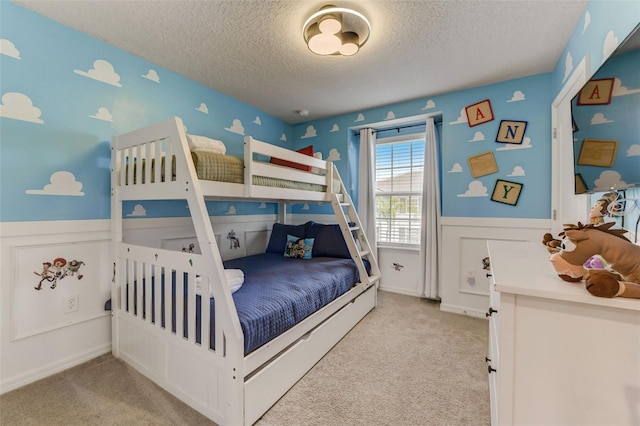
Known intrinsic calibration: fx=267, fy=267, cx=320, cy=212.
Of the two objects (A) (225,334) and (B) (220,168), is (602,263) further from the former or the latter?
(B) (220,168)

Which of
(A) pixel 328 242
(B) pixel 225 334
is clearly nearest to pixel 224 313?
(B) pixel 225 334

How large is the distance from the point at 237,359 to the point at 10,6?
8.03 ft

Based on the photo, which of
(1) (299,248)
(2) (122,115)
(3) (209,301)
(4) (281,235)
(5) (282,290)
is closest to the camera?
(3) (209,301)

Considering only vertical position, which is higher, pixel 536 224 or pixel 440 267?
pixel 536 224

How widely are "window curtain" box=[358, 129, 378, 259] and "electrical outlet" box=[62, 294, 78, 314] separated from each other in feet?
9.16

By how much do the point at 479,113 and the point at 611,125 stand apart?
68.1 inches

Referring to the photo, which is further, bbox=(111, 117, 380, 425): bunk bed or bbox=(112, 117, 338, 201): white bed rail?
bbox=(112, 117, 338, 201): white bed rail

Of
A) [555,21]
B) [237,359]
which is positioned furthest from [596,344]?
[555,21]

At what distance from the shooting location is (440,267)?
3033 mm

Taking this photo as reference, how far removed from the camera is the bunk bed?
4.37 feet

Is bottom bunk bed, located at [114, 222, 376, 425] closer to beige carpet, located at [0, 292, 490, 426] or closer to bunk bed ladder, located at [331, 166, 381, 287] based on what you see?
→ beige carpet, located at [0, 292, 490, 426]

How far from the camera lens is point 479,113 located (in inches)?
107

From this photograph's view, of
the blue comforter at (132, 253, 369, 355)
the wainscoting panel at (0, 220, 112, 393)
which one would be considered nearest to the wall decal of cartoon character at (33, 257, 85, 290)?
the wainscoting panel at (0, 220, 112, 393)

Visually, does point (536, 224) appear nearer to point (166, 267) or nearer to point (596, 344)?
point (596, 344)
